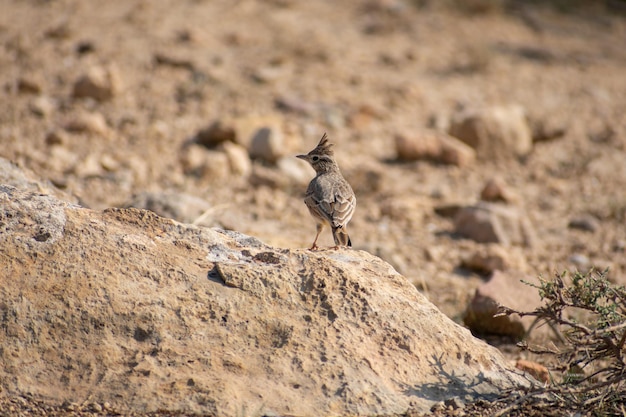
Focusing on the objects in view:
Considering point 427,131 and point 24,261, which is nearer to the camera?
point 24,261

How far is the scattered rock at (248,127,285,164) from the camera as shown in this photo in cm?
916

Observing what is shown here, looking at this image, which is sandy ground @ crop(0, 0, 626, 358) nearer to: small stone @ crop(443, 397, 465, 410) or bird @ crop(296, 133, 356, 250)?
bird @ crop(296, 133, 356, 250)

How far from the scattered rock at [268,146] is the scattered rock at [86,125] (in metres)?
1.95

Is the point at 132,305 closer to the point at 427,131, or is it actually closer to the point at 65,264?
the point at 65,264

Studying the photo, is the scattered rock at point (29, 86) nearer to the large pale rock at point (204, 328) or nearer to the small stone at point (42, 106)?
the small stone at point (42, 106)

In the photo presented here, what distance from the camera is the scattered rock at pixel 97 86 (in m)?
10.1

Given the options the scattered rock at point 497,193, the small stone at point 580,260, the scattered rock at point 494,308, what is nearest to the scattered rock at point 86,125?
the scattered rock at point 497,193

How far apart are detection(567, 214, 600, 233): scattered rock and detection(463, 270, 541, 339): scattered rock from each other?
2825 mm

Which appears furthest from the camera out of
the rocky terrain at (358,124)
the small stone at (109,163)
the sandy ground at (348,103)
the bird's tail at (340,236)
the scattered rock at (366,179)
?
the scattered rock at (366,179)

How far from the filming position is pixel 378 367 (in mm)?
3490

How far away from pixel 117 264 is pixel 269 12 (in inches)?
414

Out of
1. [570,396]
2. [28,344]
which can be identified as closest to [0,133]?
[28,344]

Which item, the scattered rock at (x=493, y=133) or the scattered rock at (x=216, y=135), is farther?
the scattered rock at (x=493, y=133)

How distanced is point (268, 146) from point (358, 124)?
1887 mm
